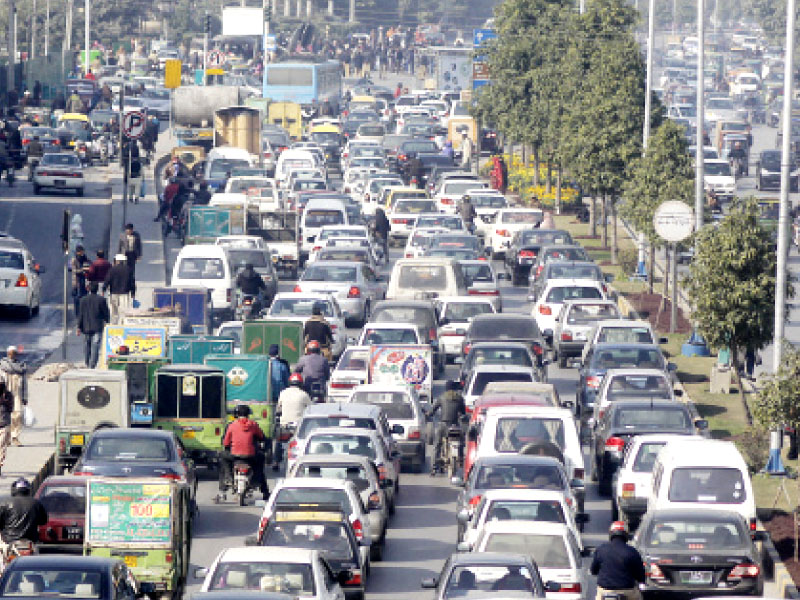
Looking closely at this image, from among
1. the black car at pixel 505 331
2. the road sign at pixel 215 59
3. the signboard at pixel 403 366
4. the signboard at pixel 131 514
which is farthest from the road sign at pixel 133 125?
the road sign at pixel 215 59

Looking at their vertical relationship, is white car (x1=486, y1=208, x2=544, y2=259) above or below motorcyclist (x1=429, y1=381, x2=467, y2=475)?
above

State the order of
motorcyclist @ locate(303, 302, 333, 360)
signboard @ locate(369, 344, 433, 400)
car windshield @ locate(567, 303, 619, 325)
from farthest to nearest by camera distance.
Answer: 1. car windshield @ locate(567, 303, 619, 325)
2. motorcyclist @ locate(303, 302, 333, 360)
3. signboard @ locate(369, 344, 433, 400)

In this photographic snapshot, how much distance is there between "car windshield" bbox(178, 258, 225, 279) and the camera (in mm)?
42625

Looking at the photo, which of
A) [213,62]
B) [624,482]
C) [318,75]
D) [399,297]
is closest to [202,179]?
[399,297]

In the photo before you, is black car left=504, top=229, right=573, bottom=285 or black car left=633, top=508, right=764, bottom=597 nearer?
black car left=633, top=508, right=764, bottom=597

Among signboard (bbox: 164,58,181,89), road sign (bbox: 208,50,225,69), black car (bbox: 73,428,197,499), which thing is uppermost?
road sign (bbox: 208,50,225,69)

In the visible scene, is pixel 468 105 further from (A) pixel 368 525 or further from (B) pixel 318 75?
(A) pixel 368 525

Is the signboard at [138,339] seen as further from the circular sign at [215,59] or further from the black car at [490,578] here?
the circular sign at [215,59]

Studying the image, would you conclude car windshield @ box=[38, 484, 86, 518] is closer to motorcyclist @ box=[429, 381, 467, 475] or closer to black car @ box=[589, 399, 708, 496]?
black car @ box=[589, 399, 708, 496]

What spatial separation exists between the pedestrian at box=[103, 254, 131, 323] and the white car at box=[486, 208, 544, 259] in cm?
1605

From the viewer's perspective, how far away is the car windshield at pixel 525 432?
89.0ft

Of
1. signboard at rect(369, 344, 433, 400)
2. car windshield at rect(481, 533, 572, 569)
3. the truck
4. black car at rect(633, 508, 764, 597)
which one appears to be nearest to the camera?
car windshield at rect(481, 533, 572, 569)

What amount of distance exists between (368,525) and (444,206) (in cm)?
3798

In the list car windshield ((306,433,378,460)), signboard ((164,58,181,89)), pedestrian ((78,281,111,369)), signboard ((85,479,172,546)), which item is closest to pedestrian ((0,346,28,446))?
car windshield ((306,433,378,460))
